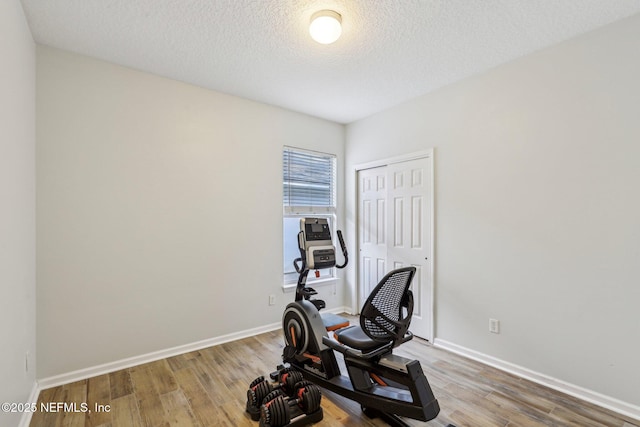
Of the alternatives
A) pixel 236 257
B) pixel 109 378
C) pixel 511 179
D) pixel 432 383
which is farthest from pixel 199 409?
pixel 511 179

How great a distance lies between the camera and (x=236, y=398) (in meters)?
2.19

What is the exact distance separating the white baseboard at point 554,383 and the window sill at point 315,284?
161 cm

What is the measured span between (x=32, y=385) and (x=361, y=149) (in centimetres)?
389

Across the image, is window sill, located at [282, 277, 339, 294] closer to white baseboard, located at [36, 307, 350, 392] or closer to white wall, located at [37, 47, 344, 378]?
white wall, located at [37, 47, 344, 378]

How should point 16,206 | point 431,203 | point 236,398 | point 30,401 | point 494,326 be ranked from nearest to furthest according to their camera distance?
point 16,206 < point 30,401 < point 236,398 < point 494,326 < point 431,203

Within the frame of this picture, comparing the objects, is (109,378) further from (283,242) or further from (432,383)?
(432,383)

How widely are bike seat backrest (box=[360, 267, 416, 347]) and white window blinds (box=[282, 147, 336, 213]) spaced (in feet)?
7.14

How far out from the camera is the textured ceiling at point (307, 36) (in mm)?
1945

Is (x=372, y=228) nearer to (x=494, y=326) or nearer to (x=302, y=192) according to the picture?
(x=302, y=192)

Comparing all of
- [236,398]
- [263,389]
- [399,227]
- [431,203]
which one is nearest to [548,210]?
[431,203]

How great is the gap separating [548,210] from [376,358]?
5.98 feet

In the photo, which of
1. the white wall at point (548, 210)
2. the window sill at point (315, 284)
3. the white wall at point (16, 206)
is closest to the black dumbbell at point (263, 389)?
the white wall at point (16, 206)

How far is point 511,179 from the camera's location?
2.60 m

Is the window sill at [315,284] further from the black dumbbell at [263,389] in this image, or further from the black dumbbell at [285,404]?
the black dumbbell at [285,404]
